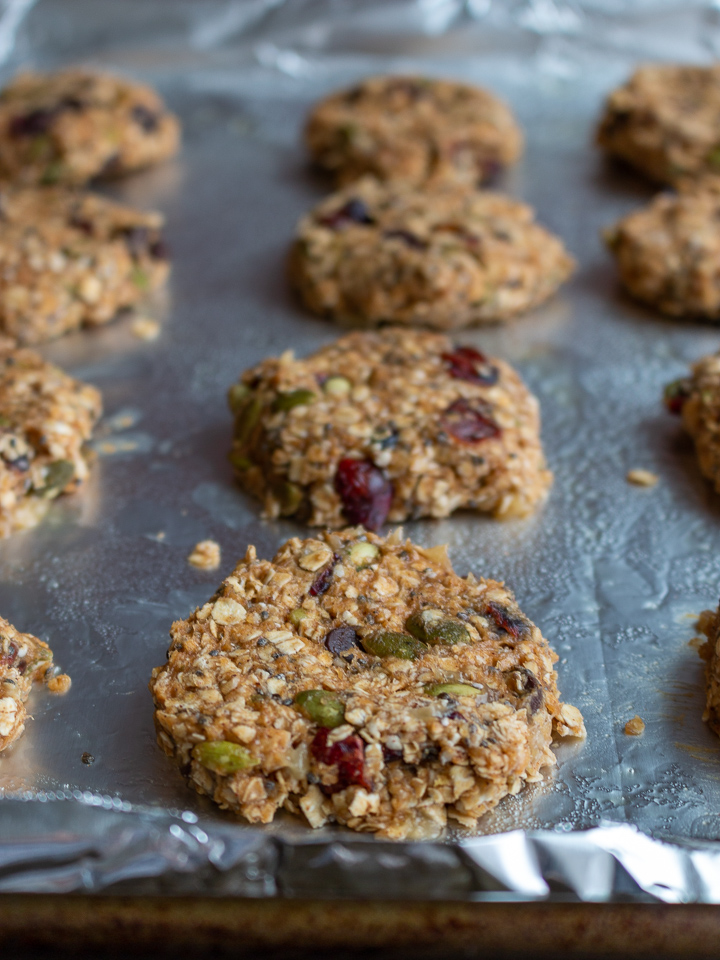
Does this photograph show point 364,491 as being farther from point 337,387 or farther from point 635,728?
point 635,728

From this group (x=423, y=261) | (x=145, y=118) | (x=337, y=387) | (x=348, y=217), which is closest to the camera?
(x=337, y=387)

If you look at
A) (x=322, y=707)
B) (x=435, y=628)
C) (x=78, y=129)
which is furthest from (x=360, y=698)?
(x=78, y=129)

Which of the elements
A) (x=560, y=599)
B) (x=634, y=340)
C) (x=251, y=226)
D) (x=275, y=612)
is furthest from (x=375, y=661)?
(x=251, y=226)

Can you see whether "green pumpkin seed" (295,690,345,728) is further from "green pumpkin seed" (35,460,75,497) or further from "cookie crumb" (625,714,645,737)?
"green pumpkin seed" (35,460,75,497)

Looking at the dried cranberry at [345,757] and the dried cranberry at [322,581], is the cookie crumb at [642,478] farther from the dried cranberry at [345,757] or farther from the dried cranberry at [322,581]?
the dried cranberry at [345,757]

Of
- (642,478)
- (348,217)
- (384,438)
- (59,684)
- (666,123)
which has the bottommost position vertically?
(59,684)

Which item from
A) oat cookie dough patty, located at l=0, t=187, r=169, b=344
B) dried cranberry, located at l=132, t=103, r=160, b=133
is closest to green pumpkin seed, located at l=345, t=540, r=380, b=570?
oat cookie dough patty, located at l=0, t=187, r=169, b=344
